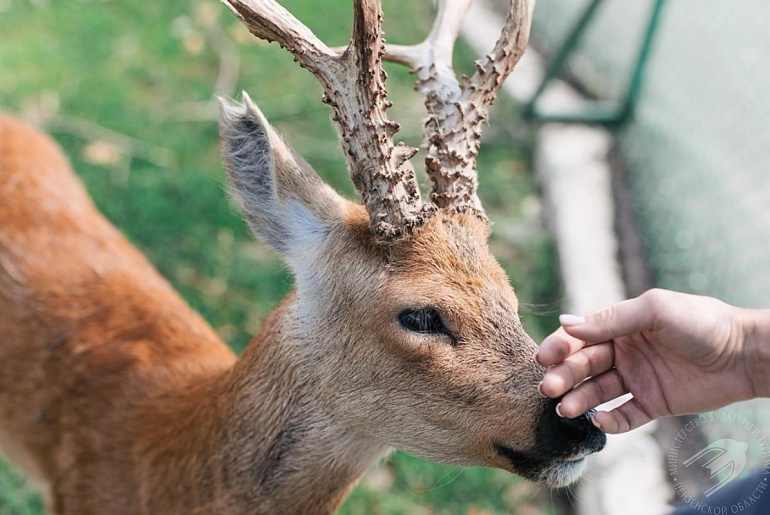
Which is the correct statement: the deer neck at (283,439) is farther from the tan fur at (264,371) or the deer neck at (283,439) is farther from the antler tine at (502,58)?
the antler tine at (502,58)

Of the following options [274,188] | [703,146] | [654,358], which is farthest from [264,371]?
[703,146]

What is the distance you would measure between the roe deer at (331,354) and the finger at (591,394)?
0.06 m

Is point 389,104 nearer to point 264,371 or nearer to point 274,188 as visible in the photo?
point 274,188

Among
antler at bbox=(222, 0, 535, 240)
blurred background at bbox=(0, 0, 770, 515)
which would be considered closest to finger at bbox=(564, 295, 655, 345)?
antler at bbox=(222, 0, 535, 240)

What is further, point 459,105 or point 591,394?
point 459,105

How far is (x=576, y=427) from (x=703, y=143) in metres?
3.24

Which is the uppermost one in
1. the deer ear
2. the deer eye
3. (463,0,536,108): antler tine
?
(463,0,536,108): antler tine

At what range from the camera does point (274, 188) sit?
2650 millimetres

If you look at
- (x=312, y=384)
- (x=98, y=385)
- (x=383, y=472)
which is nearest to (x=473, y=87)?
(x=312, y=384)

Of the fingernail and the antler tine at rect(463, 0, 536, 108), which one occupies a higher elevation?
the antler tine at rect(463, 0, 536, 108)

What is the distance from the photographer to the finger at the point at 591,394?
228 centimetres

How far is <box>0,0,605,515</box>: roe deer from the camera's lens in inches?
94.1

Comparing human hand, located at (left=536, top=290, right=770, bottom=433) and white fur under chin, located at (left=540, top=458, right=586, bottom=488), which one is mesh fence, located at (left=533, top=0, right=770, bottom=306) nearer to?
human hand, located at (left=536, top=290, right=770, bottom=433)

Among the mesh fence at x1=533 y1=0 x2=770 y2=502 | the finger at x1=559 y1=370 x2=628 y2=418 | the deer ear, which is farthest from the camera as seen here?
the mesh fence at x1=533 y1=0 x2=770 y2=502
